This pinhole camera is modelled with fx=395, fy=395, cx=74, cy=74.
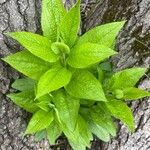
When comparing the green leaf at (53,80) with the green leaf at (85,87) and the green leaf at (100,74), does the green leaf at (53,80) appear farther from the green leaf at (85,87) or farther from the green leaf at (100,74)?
the green leaf at (100,74)

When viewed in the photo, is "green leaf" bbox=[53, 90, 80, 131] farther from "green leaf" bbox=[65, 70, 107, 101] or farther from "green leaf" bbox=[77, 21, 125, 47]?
"green leaf" bbox=[77, 21, 125, 47]

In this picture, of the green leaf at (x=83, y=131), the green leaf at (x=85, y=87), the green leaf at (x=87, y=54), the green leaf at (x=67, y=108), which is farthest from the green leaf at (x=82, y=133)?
the green leaf at (x=87, y=54)

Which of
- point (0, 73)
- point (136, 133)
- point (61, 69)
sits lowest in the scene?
point (136, 133)

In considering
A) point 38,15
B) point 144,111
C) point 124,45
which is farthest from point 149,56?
point 38,15

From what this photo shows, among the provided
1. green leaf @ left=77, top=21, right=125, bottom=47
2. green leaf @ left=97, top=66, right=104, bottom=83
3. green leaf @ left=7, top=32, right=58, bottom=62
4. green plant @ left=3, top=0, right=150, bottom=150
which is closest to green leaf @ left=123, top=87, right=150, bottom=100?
green plant @ left=3, top=0, right=150, bottom=150

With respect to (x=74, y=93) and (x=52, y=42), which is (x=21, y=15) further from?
(x=74, y=93)

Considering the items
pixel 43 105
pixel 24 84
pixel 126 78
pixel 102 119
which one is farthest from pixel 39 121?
pixel 126 78
